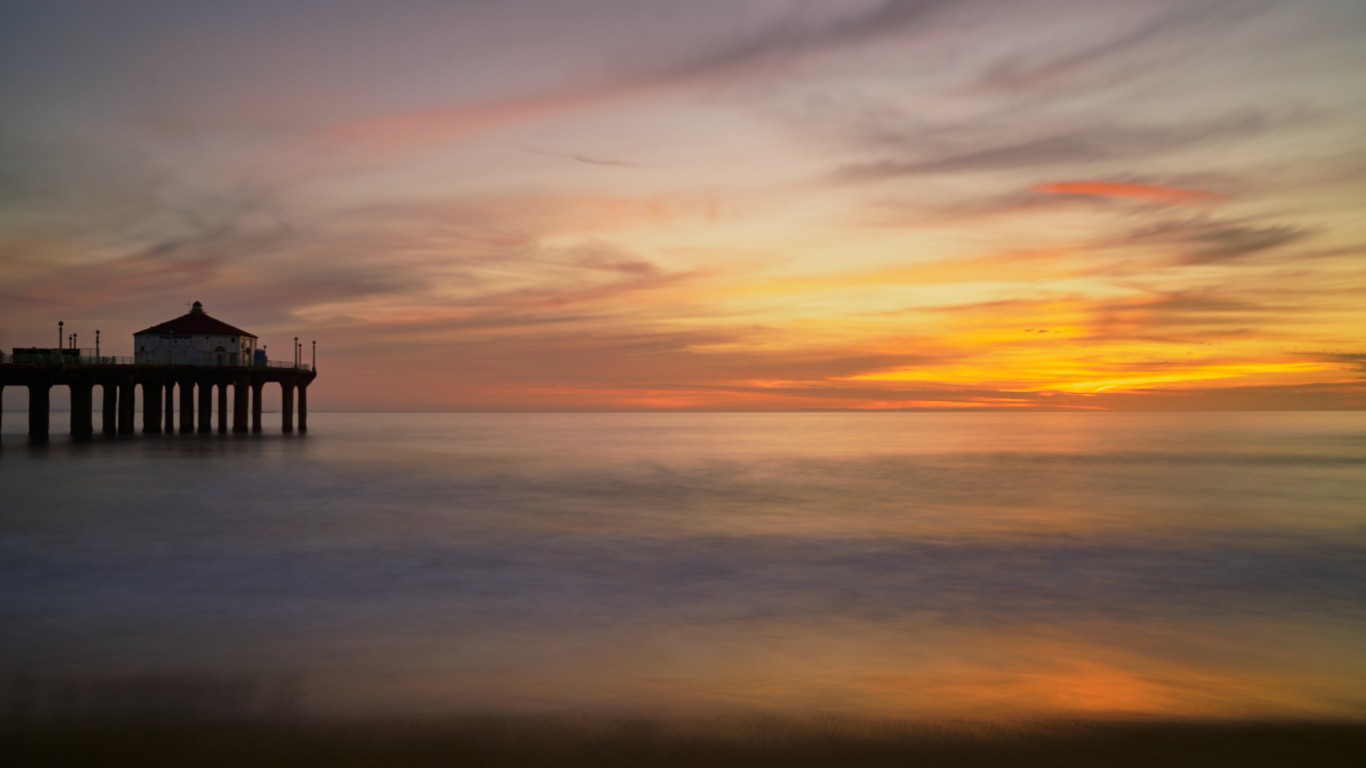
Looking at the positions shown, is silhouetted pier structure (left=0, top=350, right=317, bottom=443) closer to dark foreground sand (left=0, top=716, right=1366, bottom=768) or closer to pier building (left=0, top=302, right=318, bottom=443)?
pier building (left=0, top=302, right=318, bottom=443)

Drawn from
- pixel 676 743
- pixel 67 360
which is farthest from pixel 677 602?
pixel 67 360

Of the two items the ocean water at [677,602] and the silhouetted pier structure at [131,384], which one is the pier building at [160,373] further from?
the ocean water at [677,602]

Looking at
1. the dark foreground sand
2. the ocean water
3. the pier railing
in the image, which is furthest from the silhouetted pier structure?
the dark foreground sand

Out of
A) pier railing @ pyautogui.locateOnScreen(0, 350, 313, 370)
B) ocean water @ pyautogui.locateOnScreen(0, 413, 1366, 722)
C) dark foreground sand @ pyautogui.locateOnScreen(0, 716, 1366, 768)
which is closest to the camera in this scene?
dark foreground sand @ pyautogui.locateOnScreen(0, 716, 1366, 768)

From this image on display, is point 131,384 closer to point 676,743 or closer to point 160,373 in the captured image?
point 160,373

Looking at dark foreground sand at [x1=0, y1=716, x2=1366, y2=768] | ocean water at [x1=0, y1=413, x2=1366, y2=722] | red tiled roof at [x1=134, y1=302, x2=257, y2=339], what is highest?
red tiled roof at [x1=134, y1=302, x2=257, y2=339]

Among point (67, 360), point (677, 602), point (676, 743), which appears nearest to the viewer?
point (676, 743)

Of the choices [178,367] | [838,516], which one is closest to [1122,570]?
[838,516]

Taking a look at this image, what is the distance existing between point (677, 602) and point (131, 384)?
5619cm

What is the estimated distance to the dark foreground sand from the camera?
21.6ft

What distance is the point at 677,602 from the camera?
13.7 m

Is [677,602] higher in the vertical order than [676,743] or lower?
lower

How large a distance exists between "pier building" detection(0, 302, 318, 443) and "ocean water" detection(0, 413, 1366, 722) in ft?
80.1

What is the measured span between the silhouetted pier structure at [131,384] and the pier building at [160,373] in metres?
0.06
